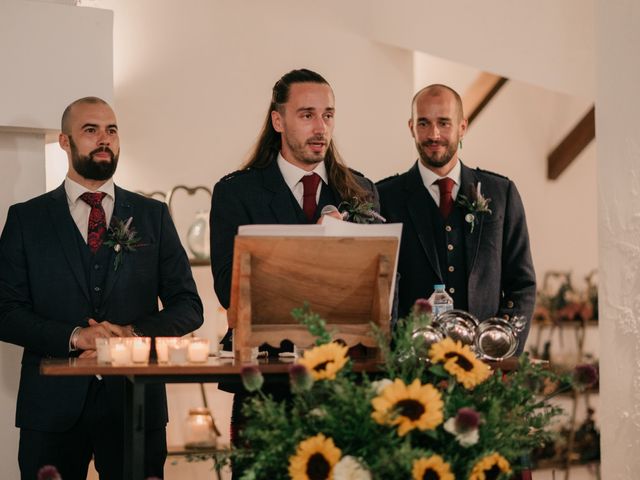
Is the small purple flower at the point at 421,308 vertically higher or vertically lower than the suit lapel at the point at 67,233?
lower

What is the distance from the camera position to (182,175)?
5906mm

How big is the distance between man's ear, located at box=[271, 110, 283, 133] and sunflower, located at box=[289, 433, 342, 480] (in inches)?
52.5

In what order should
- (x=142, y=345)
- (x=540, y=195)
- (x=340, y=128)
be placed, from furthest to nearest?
(x=540, y=195)
(x=340, y=128)
(x=142, y=345)

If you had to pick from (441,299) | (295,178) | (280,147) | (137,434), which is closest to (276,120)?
(280,147)

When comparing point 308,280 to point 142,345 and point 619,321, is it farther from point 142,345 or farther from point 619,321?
point 619,321

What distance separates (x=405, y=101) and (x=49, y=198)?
129 inches

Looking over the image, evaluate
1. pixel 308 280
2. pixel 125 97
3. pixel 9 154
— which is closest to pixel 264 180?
pixel 308 280

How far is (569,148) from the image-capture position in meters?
8.24

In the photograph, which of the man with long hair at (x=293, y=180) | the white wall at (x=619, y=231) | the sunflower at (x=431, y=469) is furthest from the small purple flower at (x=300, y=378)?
the white wall at (x=619, y=231)

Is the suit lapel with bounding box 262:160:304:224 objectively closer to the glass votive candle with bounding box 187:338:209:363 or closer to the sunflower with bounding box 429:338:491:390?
the glass votive candle with bounding box 187:338:209:363

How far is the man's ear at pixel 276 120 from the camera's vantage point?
3340 mm

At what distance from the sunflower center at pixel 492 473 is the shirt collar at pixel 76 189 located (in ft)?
5.86

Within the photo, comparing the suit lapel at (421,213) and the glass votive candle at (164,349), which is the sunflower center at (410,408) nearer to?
the glass votive candle at (164,349)

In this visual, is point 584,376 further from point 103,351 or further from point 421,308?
point 103,351
